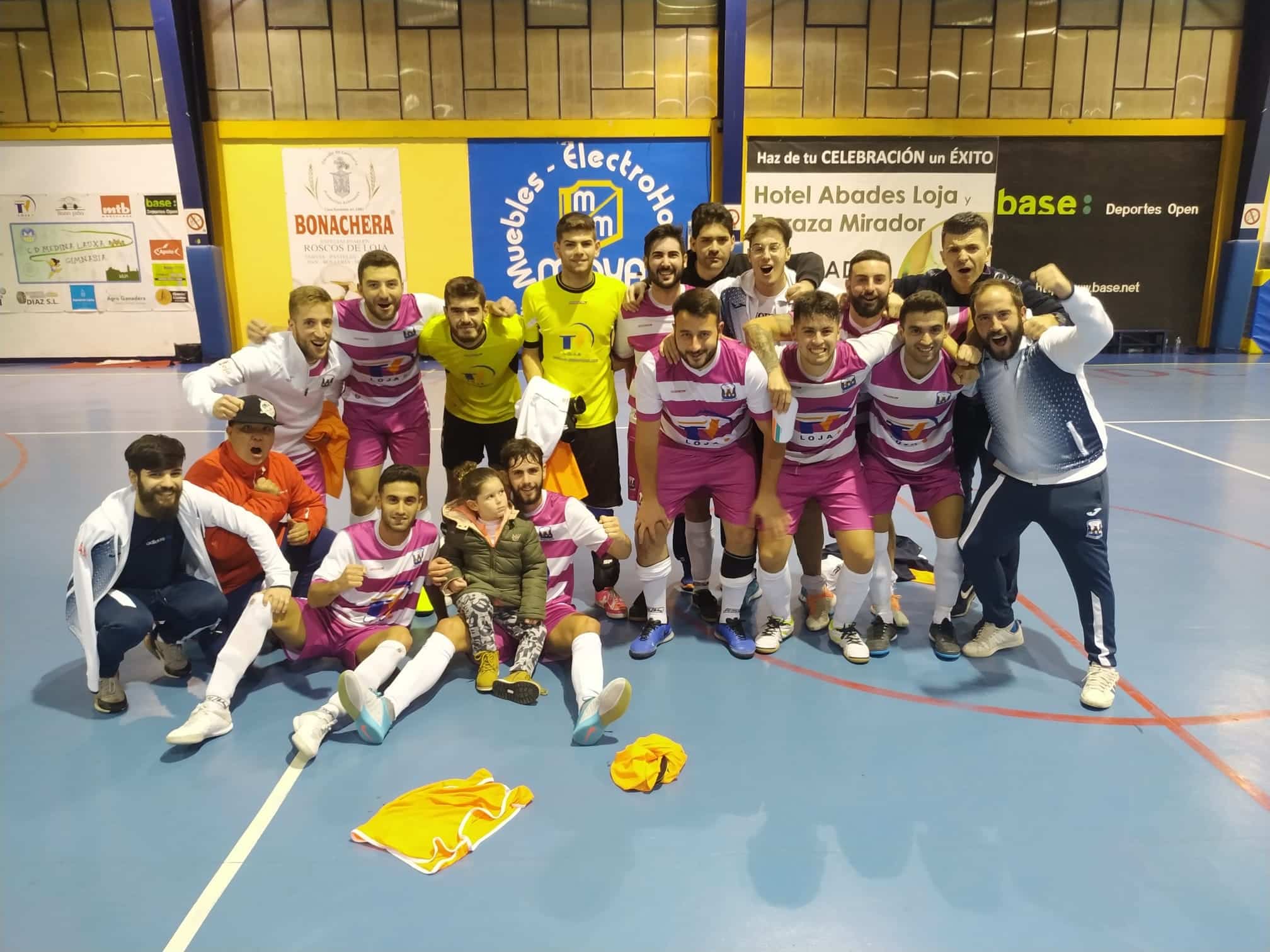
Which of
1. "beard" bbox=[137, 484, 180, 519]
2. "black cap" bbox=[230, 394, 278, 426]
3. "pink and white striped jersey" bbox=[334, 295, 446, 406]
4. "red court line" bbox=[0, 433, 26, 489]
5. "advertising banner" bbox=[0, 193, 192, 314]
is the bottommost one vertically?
"red court line" bbox=[0, 433, 26, 489]

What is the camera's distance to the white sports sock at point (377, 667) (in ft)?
11.3

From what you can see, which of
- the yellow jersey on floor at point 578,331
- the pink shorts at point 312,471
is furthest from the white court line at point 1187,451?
the pink shorts at point 312,471

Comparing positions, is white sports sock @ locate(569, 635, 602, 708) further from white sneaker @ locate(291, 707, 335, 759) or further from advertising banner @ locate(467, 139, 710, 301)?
advertising banner @ locate(467, 139, 710, 301)

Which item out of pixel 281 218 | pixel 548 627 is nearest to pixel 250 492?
pixel 548 627

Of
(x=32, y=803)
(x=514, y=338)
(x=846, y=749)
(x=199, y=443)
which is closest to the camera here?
(x=32, y=803)

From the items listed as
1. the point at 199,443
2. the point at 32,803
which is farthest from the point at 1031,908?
the point at 199,443

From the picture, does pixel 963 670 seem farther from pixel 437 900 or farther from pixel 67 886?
pixel 67 886

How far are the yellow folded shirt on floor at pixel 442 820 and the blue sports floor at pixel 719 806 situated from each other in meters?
0.05

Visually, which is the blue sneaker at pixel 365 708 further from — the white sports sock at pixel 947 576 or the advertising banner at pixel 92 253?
the advertising banner at pixel 92 253

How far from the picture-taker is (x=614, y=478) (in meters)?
4.81

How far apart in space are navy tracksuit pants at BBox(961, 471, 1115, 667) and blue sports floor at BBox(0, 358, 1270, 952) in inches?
13.8

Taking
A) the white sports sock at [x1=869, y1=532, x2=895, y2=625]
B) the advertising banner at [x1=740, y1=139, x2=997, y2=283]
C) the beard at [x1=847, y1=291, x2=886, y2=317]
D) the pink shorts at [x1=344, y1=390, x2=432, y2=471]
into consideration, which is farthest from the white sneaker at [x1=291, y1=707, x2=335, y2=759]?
the advertising banner at [x1=740, y1=139, x2=997, y2=283]

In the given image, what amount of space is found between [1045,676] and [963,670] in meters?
0.36

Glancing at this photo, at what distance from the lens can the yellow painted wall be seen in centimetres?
1354
